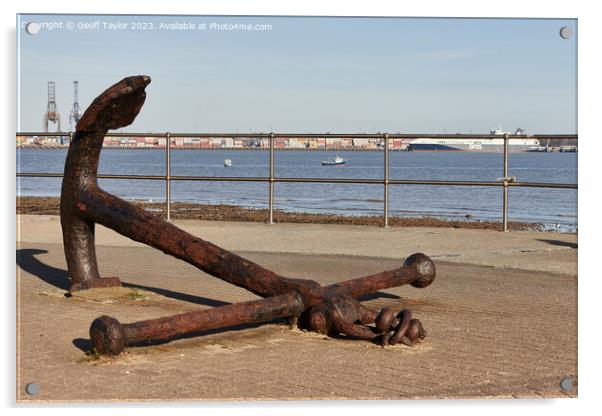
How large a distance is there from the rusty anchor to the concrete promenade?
107 millimetres

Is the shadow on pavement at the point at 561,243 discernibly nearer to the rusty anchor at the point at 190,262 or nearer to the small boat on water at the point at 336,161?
the rusty anchor at the point at 190,262

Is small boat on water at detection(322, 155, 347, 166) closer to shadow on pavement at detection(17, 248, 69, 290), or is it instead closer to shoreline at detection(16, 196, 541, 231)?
shoreline at detection(16, 196, 541, 231)

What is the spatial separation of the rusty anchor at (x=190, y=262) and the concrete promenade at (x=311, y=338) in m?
0.11

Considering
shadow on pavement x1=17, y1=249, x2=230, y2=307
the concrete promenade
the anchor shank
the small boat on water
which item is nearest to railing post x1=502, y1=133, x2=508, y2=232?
the concrete promenade

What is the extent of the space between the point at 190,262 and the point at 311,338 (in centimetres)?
73

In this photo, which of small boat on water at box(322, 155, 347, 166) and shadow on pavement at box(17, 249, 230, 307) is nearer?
shadow on pavement at box(17, 249, 230, 307)

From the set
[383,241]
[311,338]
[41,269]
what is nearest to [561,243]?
[383,241]

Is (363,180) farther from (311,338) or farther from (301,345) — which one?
(301,345)

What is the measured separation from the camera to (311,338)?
5.18 m

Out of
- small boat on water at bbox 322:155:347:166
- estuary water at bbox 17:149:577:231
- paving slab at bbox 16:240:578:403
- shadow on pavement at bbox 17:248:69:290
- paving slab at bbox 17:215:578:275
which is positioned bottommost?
paving slab at bbox 16:240:578:403

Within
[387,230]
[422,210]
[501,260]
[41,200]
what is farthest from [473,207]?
[501,260]

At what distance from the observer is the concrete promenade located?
4.26 meters

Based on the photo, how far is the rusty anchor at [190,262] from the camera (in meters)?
4.73

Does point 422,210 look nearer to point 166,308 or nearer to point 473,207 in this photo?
point 473,207
